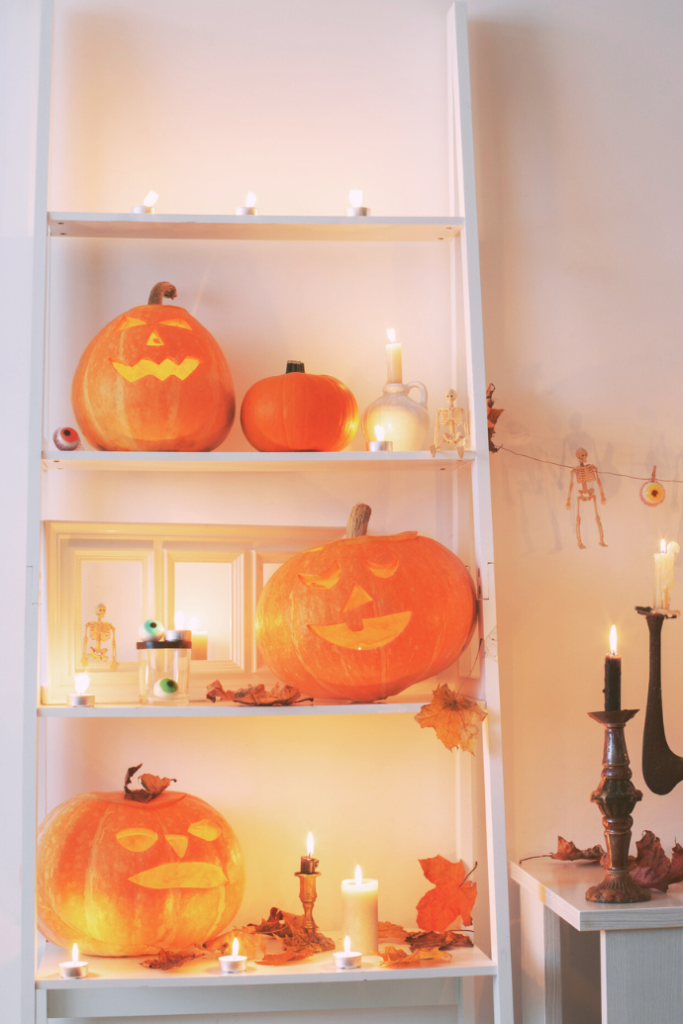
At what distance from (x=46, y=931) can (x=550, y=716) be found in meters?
0.96

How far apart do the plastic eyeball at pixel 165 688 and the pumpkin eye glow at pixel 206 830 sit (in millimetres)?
213

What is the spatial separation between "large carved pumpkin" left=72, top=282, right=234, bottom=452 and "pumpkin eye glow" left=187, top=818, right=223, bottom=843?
2.03 feet

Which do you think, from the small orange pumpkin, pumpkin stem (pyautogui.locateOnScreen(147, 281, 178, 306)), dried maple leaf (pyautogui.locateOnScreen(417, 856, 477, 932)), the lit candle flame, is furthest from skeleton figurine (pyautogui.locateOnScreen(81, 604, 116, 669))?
dried maple leaf (pyautogui.locateOnScreen(417, 856, 477, 932))

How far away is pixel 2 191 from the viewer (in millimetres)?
1659

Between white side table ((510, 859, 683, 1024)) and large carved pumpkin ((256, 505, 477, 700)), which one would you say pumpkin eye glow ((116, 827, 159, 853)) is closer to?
large carved pumpkin ((256, 505, 477, 700))

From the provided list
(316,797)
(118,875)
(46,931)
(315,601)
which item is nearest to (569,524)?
(315,601)

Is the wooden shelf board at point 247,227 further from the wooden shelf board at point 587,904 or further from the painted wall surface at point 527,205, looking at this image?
the wooden shelf board at point 587,904

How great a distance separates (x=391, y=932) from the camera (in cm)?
148

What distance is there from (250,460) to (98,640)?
1.48ft

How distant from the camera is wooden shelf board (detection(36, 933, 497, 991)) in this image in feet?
4.27

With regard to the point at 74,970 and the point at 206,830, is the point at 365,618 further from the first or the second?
the point at 74,970

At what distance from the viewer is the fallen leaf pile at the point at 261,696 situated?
141cm

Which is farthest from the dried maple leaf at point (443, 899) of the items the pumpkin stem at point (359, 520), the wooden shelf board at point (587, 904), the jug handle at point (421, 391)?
the jug handle at point (421, 391)

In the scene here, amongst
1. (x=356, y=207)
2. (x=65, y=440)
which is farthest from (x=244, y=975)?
(x=356, y=207)
